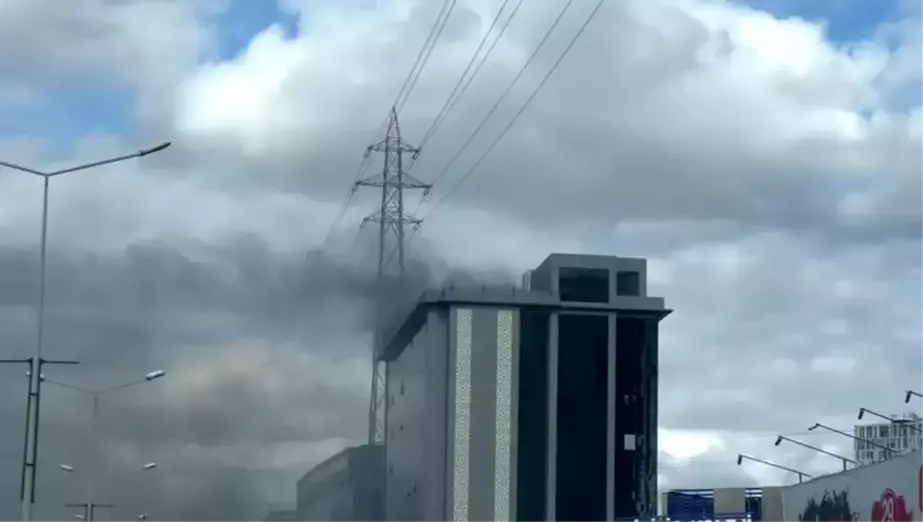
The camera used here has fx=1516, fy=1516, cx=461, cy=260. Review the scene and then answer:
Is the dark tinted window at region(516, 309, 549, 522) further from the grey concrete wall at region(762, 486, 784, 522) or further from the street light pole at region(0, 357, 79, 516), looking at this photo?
the street light pole at region(0, 357, 79, 516)

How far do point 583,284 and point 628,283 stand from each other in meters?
5.52

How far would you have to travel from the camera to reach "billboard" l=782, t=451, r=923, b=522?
5650 cm

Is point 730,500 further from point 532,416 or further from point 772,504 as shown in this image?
point 532,416

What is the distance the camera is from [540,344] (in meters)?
157

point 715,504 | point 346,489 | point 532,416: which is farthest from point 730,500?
point 346,489

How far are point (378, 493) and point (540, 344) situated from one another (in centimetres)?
2781

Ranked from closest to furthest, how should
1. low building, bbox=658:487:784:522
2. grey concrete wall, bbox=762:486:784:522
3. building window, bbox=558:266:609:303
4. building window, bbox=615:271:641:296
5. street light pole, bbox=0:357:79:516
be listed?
1. street light pole, bbox=0:357:79:516
2. grey concrete wall, bbox=762:486:784:522
3. low building, bbox=658:487:784:522
4. building window, bbox=558:266:609:303
5. building window, bbox=615:271:641:296

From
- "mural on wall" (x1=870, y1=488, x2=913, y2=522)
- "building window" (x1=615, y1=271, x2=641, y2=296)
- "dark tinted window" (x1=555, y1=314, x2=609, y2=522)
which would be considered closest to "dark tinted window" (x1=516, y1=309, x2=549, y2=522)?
"dark tinted window" (x1=555, y1=314, x2=609, y2=522)

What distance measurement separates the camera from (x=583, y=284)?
162m

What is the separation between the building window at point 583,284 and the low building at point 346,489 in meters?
25.9

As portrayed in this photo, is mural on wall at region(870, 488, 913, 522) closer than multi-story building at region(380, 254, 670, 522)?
Yes

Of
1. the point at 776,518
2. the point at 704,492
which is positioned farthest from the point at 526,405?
the point at 776,518

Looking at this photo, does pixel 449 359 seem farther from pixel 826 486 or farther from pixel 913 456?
pixel 913 456

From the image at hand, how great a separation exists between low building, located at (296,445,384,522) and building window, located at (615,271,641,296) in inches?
1215
